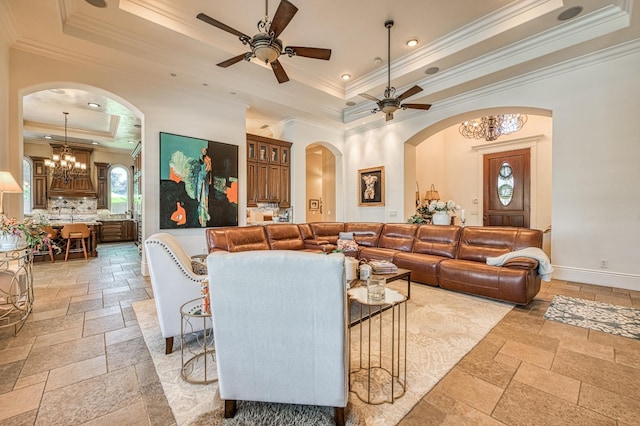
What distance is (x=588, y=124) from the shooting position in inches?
161

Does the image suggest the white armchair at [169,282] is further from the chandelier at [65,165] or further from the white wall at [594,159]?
the chandelier at [65,165]

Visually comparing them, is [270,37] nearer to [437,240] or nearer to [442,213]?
[437,240]

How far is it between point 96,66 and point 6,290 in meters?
3.31

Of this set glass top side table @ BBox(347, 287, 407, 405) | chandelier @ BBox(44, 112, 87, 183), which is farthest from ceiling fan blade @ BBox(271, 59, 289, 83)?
chandelier @ BBox(44, 112, 87, 183)

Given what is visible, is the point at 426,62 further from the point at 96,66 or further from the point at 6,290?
the point at 6,290

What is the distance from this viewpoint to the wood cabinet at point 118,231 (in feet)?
28.9

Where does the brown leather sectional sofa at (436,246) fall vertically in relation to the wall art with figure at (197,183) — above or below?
below

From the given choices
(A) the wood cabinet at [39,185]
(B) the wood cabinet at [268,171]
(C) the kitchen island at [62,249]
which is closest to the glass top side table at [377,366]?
(B) the wood cabinet at [268,171]

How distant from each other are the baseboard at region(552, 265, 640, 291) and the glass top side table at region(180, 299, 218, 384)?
523 cm

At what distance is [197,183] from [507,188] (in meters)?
7.49

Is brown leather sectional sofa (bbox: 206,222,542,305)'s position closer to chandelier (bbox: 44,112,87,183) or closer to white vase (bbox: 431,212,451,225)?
white vase (bbox: 431,212,451,225)

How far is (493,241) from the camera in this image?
401cm

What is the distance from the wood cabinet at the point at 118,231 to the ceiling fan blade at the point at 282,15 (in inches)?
350

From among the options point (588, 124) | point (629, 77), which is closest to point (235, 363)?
point (588, 124)
